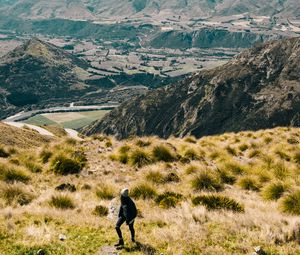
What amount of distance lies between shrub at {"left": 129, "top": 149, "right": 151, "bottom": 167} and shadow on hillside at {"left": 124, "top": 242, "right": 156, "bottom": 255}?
1241 cm

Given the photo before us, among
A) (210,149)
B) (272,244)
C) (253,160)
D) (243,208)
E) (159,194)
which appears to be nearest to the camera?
(272,244)

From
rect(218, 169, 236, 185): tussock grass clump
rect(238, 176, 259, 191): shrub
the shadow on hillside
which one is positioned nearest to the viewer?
the shadow on hillside

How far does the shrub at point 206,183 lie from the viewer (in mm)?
21125

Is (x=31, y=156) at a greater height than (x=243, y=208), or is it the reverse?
(x=243, y=208)

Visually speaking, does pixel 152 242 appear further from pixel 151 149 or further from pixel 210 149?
pixel 210 149

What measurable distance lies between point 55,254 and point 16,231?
7.54 feet

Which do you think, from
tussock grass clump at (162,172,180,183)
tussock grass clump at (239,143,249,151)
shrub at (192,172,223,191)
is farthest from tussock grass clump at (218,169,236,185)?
tussock grass clump at (239,143,249,151)

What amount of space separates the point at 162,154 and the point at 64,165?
20.2 feet

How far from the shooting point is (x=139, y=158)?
25891 mm

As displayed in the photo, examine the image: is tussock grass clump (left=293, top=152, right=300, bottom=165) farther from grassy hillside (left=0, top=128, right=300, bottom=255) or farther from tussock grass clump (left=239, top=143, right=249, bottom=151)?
tussock grass clump (left=239, top=143, right=249, bottom=151)

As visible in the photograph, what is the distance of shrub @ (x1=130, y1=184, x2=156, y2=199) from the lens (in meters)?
19.3

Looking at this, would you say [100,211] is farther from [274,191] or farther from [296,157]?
[296,157]

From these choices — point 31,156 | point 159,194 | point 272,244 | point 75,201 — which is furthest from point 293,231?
point 31,156

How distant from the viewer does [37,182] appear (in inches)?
877
